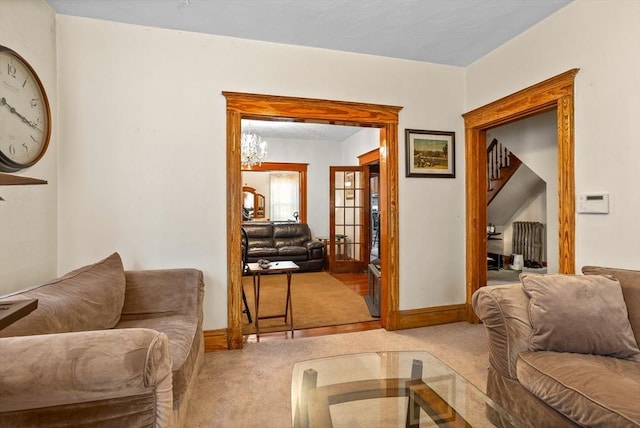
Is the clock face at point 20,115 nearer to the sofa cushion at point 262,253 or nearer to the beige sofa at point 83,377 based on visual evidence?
the beige sofa at point 83,377

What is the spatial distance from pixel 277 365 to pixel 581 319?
196cm

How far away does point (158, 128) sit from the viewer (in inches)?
105

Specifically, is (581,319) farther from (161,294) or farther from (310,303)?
(310,303)

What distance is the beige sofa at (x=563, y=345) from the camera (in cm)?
133

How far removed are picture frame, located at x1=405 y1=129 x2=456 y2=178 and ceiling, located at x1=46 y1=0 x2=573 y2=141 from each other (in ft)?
2.61

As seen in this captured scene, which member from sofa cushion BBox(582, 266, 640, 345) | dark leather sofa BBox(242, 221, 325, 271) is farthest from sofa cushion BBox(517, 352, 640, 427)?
dark leather sofa BBox(242, 221, 325, 271)

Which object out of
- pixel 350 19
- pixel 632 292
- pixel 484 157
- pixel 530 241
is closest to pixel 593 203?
pixel 632 292

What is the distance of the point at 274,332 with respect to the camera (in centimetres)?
316

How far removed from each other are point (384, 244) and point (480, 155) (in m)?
1.39

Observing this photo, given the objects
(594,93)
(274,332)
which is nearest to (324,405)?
(274,332)

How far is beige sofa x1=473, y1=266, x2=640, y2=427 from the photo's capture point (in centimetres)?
133

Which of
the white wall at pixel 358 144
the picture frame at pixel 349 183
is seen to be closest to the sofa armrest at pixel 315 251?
the picture frame at pixel 349 183

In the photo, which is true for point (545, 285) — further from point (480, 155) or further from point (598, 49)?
point (480, 155)

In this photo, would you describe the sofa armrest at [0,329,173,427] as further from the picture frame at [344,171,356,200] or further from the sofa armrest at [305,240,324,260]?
the picture frame at [344,171,356,200]
